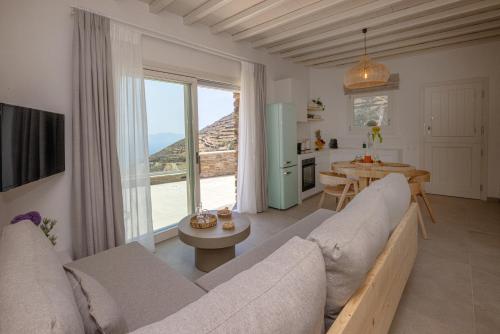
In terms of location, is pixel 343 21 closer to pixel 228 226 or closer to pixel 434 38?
pixel 434 38

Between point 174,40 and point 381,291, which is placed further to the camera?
point 174,40

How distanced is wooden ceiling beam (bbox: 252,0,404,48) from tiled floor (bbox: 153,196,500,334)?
264 centimetres

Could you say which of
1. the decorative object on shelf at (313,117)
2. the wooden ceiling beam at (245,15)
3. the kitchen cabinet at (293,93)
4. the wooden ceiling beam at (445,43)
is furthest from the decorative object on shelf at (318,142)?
the wooden ceiling beam at (245,15)

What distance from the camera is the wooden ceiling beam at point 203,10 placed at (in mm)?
2729

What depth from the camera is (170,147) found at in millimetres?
3373

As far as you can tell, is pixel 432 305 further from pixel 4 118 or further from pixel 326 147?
pixel 326 147

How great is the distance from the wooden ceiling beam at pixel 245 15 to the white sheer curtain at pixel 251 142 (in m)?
0.73

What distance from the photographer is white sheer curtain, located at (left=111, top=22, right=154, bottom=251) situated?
Answer: 262 centimetres

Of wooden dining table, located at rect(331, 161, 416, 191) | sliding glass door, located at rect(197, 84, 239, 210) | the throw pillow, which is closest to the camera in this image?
the throw pillow

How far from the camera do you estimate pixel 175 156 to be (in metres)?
3.44

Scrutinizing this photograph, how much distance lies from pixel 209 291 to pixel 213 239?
1.12 m

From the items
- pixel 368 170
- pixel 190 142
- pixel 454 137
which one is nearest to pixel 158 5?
pixel 190 142

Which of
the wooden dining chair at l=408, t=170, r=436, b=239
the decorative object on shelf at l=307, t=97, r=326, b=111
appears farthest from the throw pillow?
the decorative object on shelf at l=307, t=97, r=326, b=111

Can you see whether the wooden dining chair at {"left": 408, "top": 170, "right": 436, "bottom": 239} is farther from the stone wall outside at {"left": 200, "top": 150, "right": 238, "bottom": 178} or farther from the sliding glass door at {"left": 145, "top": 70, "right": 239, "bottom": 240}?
the stone wall outside at {"left": 200, "top": 150, "right": 238, "bottom": 178}
